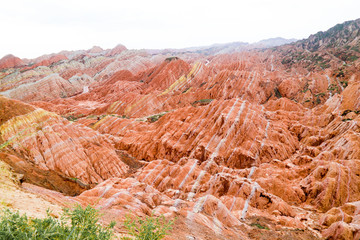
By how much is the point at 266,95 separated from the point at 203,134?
4413 centimetres

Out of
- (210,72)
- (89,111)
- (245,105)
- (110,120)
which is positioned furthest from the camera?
(210,72)

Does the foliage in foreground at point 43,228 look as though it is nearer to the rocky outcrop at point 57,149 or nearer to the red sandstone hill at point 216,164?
the red sandstone hill at point 216,164

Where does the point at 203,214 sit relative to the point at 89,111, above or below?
above

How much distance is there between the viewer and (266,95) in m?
67.5

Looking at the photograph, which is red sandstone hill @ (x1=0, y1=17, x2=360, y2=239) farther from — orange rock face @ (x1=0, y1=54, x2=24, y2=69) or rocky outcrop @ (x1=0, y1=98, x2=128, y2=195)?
orange rock face @ (x1=0, y1=54, x2=24, y2=69)

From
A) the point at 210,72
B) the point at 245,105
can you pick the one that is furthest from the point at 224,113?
the point at 210,72

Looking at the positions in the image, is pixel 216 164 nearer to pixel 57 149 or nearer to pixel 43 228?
pixel 57 149

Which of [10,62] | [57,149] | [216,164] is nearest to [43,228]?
[216,164]

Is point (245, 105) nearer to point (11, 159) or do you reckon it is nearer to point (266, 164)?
point (266, 164)

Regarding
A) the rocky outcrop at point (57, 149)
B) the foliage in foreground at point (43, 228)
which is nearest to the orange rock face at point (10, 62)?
the rocky outcrop at point (57, 149)

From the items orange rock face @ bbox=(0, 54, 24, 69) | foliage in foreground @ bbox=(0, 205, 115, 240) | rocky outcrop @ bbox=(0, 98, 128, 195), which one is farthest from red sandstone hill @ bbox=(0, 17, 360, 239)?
orange rock face @ bbox=(0, 54, 24, 69)

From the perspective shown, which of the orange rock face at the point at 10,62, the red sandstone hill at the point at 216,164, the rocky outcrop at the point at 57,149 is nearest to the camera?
the red sandstone hill at the point at 216,164

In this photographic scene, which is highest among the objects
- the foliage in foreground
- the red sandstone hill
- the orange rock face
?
the orange rock face

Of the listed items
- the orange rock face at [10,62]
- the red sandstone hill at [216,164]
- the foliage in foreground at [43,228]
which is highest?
the orange rock face at [10,62]
